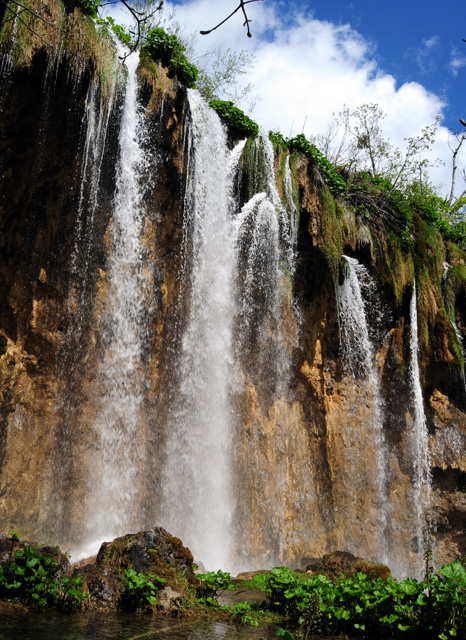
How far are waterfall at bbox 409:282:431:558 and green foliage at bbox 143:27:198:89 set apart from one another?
27.7 feet

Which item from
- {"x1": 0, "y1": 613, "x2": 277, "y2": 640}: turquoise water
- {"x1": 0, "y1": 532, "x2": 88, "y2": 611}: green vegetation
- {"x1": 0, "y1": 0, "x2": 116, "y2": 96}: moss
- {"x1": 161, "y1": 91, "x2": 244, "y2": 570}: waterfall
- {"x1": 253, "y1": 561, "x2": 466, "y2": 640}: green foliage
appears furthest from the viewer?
{"x1": 161, "y1": 91, "x2": 244, "y2": 570}: waterfall

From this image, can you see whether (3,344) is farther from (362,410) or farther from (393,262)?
(393,262)

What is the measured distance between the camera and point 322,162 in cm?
1502

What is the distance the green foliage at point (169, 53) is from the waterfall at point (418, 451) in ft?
27.7

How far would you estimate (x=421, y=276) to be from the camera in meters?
16.3

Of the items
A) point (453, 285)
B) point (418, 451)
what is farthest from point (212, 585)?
point (453, 285)

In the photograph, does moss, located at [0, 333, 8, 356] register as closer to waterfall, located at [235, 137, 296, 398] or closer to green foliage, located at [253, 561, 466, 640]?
waterfall, located at [235, 137, 296, 398]

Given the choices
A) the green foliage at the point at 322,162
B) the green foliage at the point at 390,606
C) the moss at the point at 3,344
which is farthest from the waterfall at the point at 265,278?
the green foliage at the point at 390,606

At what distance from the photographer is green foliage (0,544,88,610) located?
469 centimetres

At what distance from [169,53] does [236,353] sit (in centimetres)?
673

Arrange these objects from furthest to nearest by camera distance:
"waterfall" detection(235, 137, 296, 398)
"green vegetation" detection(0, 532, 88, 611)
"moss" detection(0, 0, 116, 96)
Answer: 1. "waterfall" detection(235, 137, 296, 398)
2. "moss" detection(0, 0, 116, 96)
3. "green vegetation" detection(0, 532, 88, 611)

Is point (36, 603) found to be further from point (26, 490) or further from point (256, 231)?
point (256, 231)

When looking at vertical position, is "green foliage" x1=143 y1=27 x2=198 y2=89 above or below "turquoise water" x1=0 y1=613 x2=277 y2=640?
above

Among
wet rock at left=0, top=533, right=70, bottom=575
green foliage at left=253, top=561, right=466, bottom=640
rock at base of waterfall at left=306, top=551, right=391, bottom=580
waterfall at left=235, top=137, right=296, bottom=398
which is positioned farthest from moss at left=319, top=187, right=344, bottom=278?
wet rock at left=0, top=533, right=70, bottom=575
